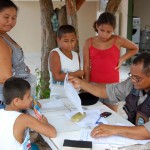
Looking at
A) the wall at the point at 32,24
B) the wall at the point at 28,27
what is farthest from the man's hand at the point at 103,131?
the wall at the point at 28,27

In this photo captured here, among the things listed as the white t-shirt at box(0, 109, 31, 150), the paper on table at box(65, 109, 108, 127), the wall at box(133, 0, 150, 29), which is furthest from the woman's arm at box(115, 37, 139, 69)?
the wall at box(133, 0, 150, 29)

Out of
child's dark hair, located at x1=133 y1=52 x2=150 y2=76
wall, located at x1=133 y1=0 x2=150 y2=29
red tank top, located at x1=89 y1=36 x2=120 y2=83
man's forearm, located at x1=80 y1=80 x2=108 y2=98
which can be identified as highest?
wall, located at x1=133 y1=0 x2=150 y2=29

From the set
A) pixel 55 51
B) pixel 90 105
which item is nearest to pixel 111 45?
pixel 55 51

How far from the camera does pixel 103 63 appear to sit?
2.89m

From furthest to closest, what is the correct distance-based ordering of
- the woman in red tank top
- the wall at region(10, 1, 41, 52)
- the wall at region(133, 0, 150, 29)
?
the wall at region(133, 0, 150, 29) < the wall at region(10, 1, 41, 52) < the woman in red tank top

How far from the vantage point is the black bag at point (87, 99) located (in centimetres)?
235

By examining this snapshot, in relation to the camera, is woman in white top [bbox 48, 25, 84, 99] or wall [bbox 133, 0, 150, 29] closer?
woman in white top [bbox 48, 25, 84, 99]

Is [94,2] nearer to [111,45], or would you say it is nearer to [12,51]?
[111,45]

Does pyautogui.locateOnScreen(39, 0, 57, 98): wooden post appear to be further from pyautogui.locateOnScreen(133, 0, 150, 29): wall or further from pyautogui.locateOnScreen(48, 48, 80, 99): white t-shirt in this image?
pyautogui.locateOnScreen(133, 0, 150, 29): wall

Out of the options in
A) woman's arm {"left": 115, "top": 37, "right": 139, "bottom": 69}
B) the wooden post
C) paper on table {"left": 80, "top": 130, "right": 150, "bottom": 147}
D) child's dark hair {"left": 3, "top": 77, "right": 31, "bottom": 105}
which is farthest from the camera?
the wooden post

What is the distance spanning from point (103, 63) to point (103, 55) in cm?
8

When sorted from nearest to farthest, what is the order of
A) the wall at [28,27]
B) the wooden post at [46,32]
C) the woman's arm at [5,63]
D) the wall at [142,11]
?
the woman's arm at [5,63]
the wooden post at [46,32]
the wall at [28,27]
the wall at [142,11]

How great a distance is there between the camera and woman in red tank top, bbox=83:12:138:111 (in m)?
2.87

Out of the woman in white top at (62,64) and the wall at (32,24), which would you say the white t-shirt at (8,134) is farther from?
the wall at (32,24)
